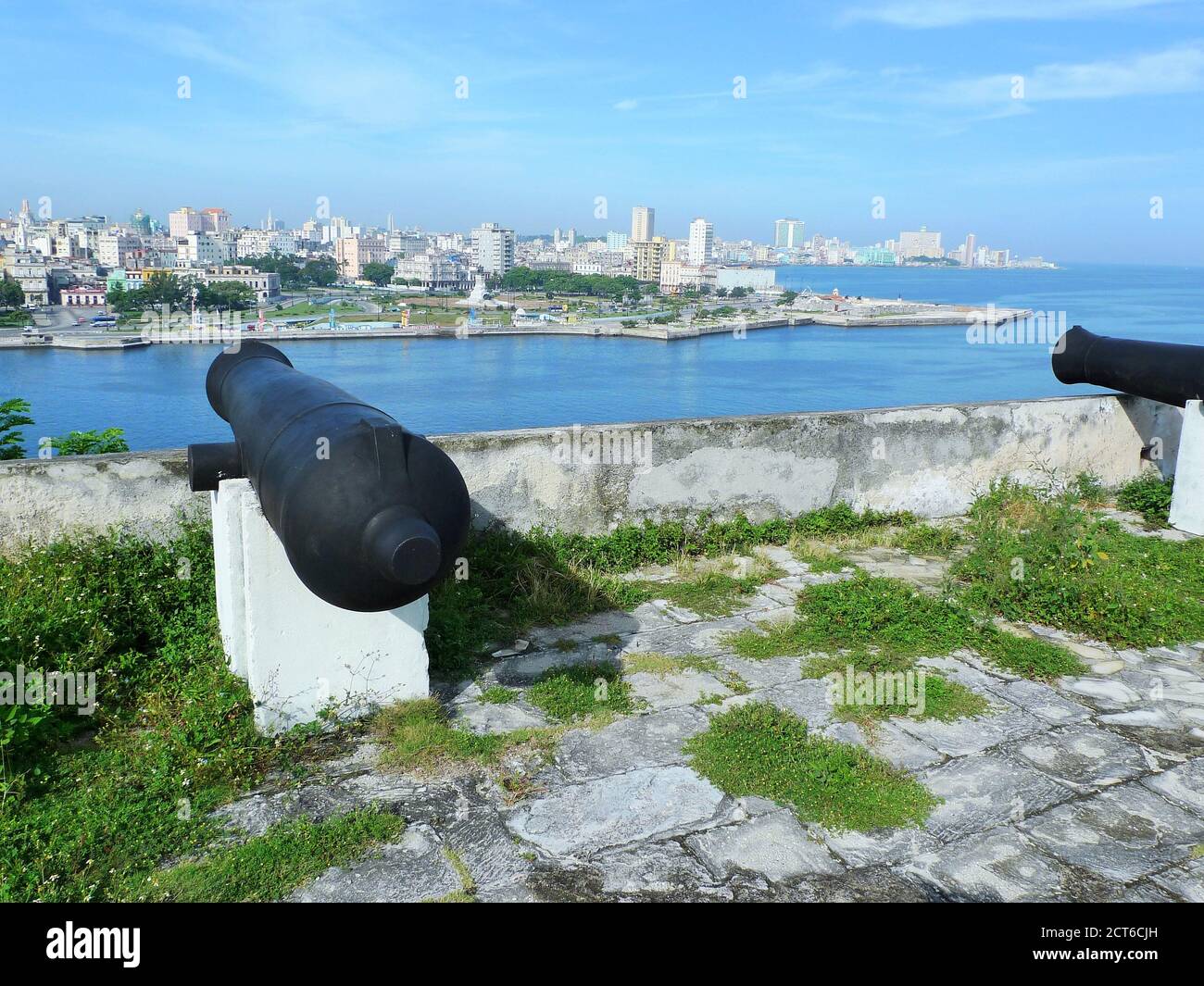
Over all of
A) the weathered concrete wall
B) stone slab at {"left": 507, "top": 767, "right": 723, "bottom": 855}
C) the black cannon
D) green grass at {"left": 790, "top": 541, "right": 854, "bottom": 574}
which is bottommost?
stone slab at {"left": 507, "top": 767, "right": 723, "bottom": 855}

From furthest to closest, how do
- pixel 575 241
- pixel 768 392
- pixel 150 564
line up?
pixel 575 241 → pixel 768 392 → pixel 150 564

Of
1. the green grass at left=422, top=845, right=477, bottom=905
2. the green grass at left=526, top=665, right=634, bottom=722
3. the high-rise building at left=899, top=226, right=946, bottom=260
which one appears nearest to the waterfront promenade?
the green grass at left=526, top=665, right=634, bottom=722

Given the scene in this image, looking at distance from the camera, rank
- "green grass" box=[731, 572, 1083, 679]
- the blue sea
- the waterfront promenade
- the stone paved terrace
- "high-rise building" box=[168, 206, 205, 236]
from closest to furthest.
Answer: the stone paved terrace → "green grass" box=[731, 572, 1083, 679] → the blue sea → the waterfront promenade → "high-rise building" box=[168, 206, 205, 236]

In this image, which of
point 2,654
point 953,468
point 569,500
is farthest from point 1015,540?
point 2,654

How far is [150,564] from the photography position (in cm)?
369

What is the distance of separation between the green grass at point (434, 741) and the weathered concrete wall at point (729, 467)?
5.12ft

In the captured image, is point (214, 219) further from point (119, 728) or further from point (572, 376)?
point (119, 728)

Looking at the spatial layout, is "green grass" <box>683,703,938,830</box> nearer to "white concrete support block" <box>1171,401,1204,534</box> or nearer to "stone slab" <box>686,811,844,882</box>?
"stone slab" <box>686,811,844,882</box>

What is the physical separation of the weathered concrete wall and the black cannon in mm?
1532

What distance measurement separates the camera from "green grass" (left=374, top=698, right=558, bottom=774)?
2742 millimetres

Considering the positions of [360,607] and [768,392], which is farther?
[768,392]

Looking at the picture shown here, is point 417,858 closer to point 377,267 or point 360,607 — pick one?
point 360,607

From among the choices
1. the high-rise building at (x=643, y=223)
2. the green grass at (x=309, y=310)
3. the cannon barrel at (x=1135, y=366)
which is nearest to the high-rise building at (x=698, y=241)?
the high-rise building at (x=643, y=223)

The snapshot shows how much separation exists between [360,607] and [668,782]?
39.0 inches
